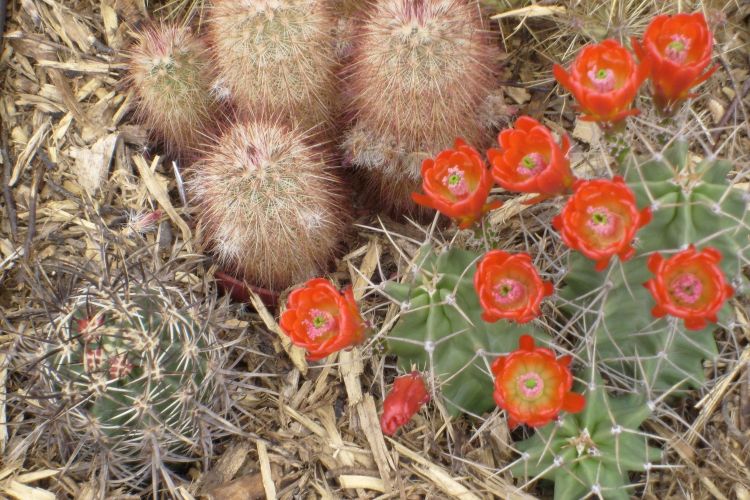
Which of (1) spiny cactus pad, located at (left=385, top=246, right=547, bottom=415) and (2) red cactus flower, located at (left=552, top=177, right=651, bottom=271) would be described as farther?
(1) spiny cactus pad, located at (left=385, top=246, right=547, bottom=415)

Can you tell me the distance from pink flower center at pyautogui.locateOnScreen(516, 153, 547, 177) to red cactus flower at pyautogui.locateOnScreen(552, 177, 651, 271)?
0.44ft

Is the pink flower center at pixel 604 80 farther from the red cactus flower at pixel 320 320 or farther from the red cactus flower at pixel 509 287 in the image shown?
the red cactus flower at pixel 320 320

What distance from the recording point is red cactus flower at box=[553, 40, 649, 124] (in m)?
1.70

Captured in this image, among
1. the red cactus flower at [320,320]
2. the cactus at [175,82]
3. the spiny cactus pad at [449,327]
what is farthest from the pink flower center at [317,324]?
the cactus at [175,82]

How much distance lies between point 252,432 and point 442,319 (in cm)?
81

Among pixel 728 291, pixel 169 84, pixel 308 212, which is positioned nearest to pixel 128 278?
A: pixel 308 212

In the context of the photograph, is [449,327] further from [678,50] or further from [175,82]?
[175,82]

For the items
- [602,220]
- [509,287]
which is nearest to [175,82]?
[509,287]

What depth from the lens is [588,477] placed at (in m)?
1.82

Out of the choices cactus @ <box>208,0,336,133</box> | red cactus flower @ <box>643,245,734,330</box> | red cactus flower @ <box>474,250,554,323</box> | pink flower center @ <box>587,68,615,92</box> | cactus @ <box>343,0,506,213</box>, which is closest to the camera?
red cactus flower @ <box>643,245,734,330</box>

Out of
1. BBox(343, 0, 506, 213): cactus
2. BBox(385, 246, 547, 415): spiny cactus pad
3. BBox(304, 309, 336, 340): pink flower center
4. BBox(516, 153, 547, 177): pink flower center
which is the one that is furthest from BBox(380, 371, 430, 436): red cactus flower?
BBox(343, 0, 506, 213): cactus

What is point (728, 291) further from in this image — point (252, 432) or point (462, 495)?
point (252, 432)

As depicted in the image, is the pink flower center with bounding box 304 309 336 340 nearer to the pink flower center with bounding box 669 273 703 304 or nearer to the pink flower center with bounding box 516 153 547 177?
the pink flower center with bounding box 516 153 547 177

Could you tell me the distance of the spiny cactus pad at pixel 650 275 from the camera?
1748 mm
